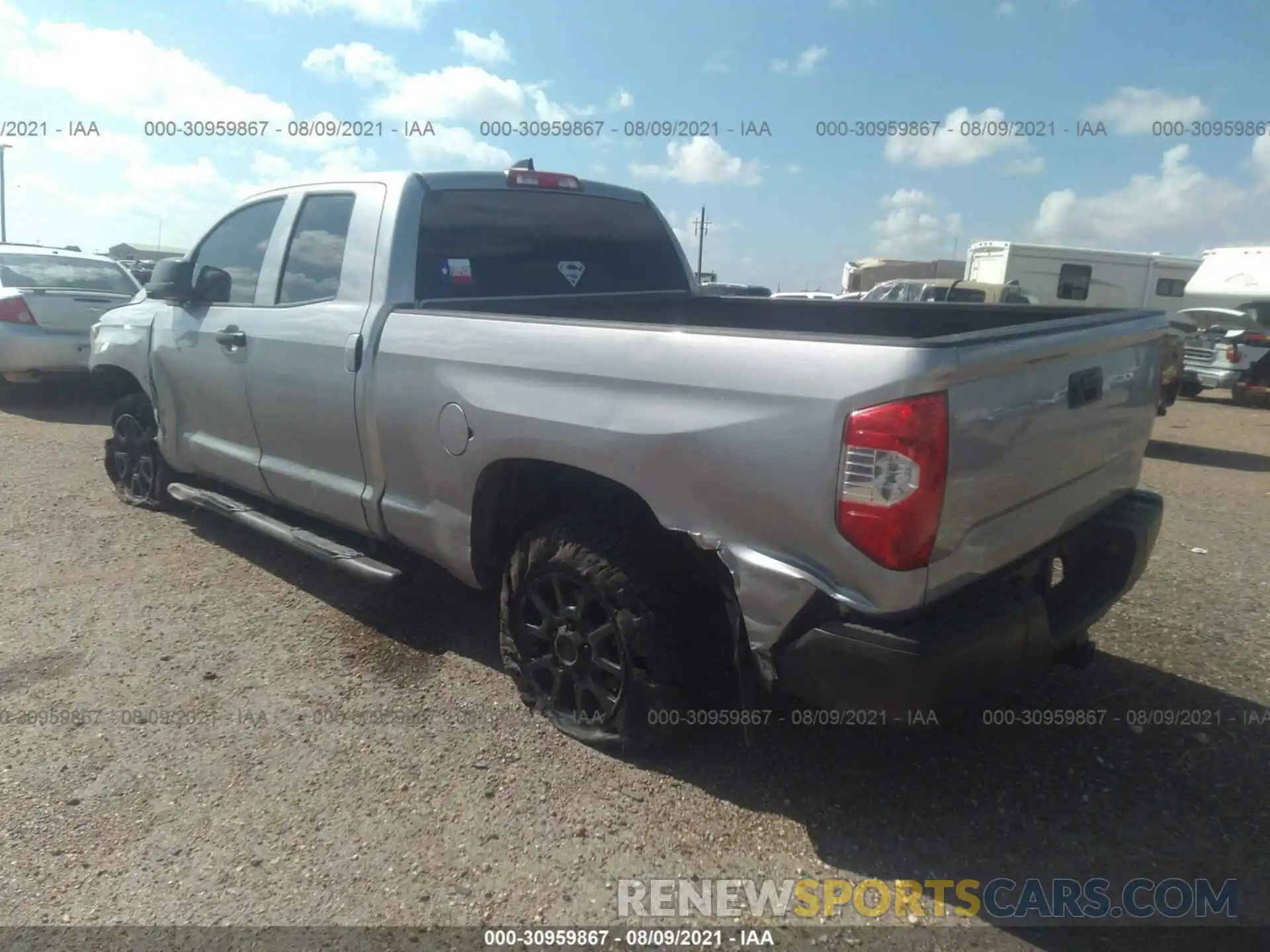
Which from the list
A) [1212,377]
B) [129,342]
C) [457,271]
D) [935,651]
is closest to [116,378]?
[129,342]

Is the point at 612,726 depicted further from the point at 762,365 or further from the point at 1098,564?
the point at 1098,564

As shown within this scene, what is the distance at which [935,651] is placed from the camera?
6.91 feet

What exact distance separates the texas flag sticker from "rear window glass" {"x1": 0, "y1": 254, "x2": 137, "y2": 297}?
303 inches

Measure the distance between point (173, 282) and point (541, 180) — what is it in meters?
1.97

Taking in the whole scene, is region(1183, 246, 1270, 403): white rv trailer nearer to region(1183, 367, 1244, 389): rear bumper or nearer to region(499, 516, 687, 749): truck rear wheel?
region(1183, 367, 1244, 389): rear bumper

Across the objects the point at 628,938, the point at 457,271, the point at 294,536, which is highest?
the point at 457,271

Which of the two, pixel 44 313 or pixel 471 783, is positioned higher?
pixel 44 313

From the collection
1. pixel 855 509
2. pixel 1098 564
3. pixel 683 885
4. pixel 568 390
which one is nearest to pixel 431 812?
pixel 683 885

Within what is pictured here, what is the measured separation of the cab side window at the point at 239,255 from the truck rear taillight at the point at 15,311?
5653mm

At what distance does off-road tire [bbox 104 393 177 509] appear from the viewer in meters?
5.25

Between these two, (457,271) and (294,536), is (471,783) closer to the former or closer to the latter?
(294,536)

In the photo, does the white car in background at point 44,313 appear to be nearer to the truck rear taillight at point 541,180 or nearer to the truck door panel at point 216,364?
the truck door panel at point 216,364

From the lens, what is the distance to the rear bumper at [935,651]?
2.12m

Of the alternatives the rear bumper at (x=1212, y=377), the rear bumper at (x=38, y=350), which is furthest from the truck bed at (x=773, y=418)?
the rear bumper at (x=1212, y=377)
